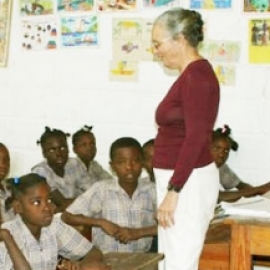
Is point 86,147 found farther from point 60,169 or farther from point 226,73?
point 226,73

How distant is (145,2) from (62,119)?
87 cm

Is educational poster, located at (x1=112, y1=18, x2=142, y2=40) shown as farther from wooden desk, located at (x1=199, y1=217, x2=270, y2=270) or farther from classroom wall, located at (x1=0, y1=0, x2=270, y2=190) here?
wooden desk, located at (x1=199, y1=217, x2=270, y2=270)

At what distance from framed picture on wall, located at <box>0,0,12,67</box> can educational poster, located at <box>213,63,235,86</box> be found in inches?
52.4

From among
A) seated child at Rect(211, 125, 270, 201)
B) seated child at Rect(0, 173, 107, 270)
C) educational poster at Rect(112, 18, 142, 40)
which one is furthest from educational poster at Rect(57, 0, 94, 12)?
seated child at Rect(0, 173, 107, 270)

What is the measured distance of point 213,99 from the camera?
2518mm

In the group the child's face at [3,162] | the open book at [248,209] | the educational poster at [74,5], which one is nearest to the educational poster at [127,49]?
the educational poster at [74,5]

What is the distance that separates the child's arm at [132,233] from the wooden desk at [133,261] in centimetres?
48

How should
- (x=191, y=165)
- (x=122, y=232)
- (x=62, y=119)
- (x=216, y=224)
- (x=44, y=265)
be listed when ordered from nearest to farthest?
(x=191, y=165), (x=44, y=265), (x=216, y=224), (x=122, y=232), (x=62, y=119)

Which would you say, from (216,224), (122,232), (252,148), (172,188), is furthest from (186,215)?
(252,148)

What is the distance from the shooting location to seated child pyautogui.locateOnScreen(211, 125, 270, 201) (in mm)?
3741

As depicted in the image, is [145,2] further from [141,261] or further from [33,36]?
[141,261]

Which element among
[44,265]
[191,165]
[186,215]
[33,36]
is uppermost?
[33,36]

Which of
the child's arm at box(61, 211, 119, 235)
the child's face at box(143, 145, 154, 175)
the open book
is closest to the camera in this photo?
the open book

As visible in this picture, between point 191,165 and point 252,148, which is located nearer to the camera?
point 191,165
